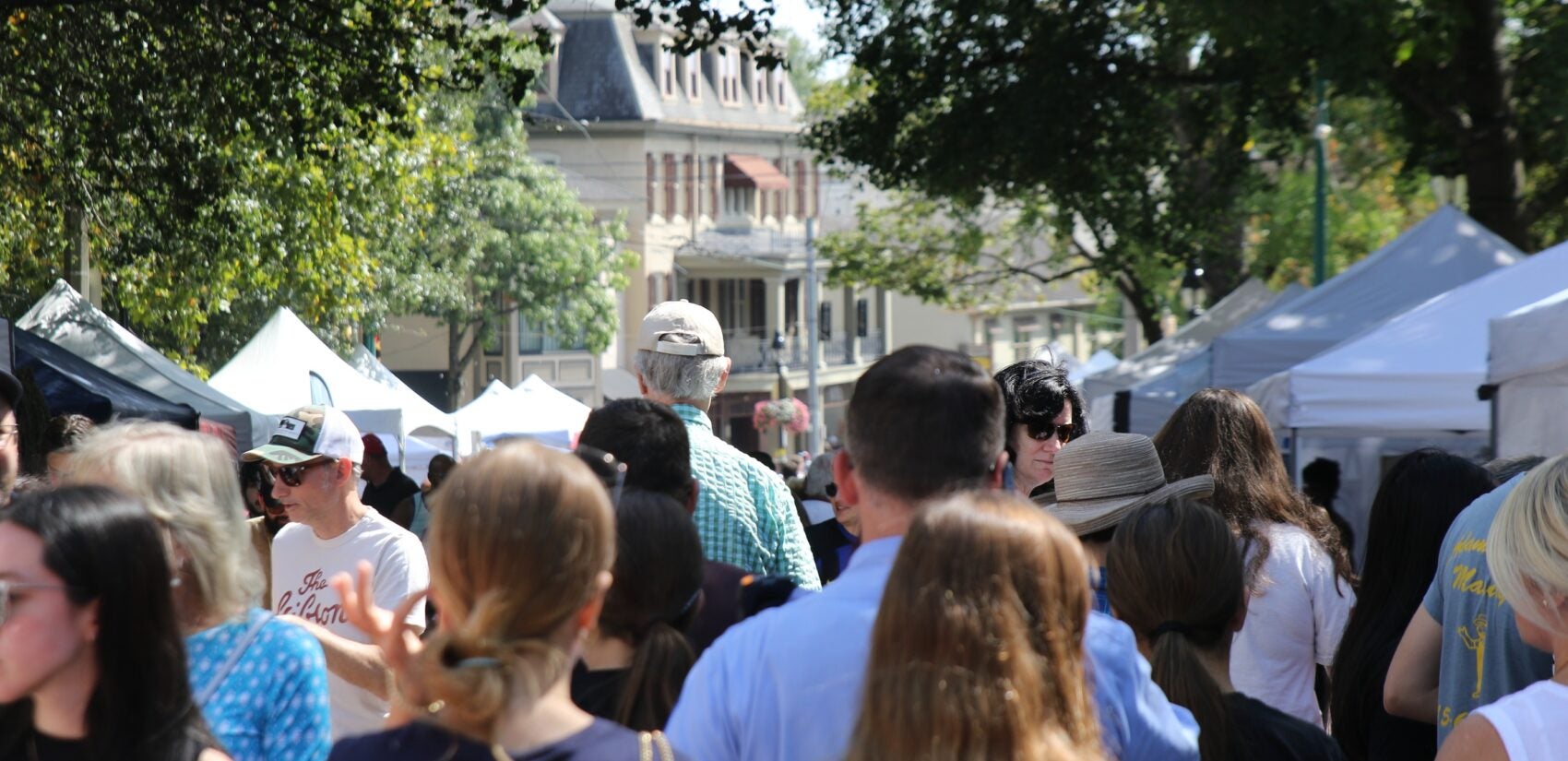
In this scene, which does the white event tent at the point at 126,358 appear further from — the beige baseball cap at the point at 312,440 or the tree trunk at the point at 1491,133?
the tree trunk at the point at 1491,133

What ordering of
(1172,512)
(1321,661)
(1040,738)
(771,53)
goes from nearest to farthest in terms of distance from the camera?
(1040,738) < (1172,512) < (1321,661) < (771,53)

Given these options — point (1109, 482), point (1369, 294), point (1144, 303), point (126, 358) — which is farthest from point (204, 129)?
point (1144, 303)

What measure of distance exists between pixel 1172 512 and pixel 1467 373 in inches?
294

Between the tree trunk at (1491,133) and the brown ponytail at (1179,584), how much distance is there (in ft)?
47.1

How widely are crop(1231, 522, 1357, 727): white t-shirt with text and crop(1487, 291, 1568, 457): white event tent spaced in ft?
13.6

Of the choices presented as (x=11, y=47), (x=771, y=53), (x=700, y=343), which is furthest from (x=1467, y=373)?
(x=11, y=47)

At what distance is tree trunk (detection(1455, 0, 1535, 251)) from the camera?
16.3m

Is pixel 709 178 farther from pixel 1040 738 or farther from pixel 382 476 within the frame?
pixel 1040 738

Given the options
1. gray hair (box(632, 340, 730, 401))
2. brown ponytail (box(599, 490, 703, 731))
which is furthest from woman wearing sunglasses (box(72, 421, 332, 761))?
gray hair (box(632, 340, 730, 401))

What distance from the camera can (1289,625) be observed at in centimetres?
460

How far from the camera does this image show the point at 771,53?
12133mm

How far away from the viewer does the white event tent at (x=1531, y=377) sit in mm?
8219

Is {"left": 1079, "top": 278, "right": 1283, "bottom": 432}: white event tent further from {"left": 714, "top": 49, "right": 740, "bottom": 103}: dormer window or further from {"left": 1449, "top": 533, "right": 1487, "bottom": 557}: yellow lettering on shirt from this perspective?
{"left": 714, "top": 49, "right": 740, "bottom": 103}: dormer window

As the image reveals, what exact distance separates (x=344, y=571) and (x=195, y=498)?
1.87 meters
